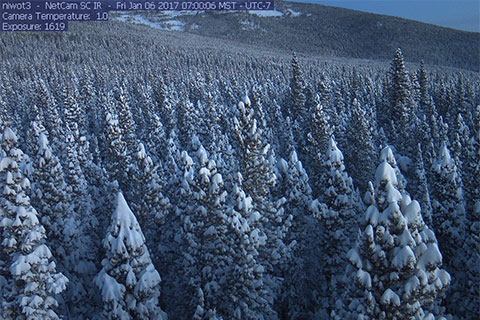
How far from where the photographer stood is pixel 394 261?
11562 mm

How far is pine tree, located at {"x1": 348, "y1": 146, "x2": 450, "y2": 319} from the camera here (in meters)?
11.5

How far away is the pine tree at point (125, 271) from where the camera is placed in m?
14.5

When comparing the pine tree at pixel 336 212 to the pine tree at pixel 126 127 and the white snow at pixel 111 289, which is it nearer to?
the white snow at pixel 111 289

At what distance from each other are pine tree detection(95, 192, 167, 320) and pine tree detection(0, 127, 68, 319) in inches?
126

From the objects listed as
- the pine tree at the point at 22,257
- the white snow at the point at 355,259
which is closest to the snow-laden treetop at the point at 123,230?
the pine tree at the point at 22,257

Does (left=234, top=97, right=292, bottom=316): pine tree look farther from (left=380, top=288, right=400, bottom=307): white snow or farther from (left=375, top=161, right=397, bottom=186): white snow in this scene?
(left=375, top=161, right=397, bottom=186): white snow

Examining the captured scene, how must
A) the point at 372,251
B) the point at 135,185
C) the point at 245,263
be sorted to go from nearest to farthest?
1. the point at 372,251
2. the point at 245,263
3. the point at 135,185

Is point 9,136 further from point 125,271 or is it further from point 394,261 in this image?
point 394,261

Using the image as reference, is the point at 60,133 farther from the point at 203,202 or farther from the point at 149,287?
the point at 149,287

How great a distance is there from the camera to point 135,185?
25547 millimetres

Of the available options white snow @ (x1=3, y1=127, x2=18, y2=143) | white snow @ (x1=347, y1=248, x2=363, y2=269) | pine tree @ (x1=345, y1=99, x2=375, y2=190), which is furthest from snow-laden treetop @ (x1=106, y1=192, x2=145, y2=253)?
pine tree @ (x1=345, y1=99, x2=375, y2=190)

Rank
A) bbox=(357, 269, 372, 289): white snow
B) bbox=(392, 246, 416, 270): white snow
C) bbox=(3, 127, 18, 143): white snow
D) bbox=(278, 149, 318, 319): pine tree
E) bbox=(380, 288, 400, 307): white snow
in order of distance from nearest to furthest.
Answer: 1. bbox=(392, 246, 416, 270): white snow
2. bbox=(380, 288, 400, 307): white snow
3. bbox=(357, 269, 372, 289): white snow
4. bbox=(3, 127, 18, 143): white snow
5. bbox=(278, 149, 318, 319): pine tree

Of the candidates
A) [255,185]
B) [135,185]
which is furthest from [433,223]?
[135,185]

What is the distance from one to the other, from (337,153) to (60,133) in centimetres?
3539
